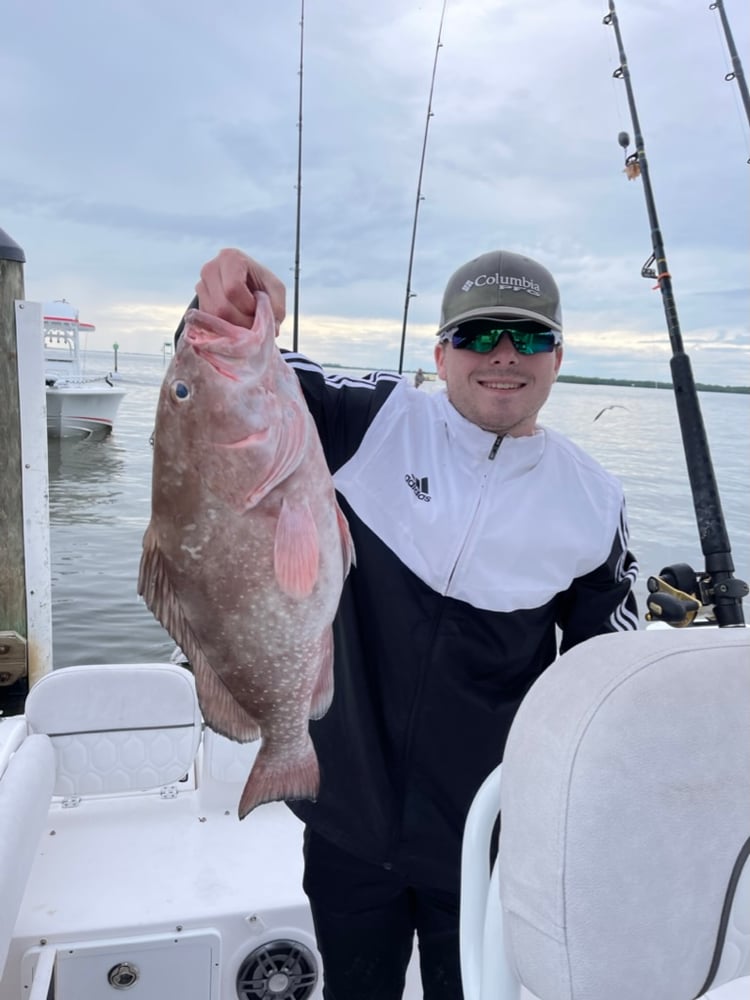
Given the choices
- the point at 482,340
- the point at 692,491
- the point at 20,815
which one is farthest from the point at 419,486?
the point at 692,491

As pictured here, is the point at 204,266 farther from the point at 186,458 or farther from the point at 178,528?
the point at 178,528

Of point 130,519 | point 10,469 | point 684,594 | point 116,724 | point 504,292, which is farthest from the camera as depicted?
point 130,519

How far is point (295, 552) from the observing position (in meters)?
1.40

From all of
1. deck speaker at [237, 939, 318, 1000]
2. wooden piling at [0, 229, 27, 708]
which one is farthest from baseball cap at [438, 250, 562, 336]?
wooden piling at [0, 229, 27, 708]

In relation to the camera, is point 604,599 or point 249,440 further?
point 604,599

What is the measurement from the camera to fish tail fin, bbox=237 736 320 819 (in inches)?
61.8

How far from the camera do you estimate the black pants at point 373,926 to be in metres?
2.04

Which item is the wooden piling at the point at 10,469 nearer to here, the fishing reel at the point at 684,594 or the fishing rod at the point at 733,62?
the fishing reel at the point at 684,594

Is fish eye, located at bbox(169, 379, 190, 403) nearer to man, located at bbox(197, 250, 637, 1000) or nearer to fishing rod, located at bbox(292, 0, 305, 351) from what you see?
man, located at bbox(197, 250, 637, 1000)

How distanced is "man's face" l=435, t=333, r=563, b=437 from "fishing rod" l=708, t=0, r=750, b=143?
3.32 meters

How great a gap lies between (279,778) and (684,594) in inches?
89.2

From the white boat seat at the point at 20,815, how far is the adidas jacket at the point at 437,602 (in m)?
0.92

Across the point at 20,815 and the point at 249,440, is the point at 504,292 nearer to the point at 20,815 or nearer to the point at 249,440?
the point at 249,440

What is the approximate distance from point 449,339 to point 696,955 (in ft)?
4.71
